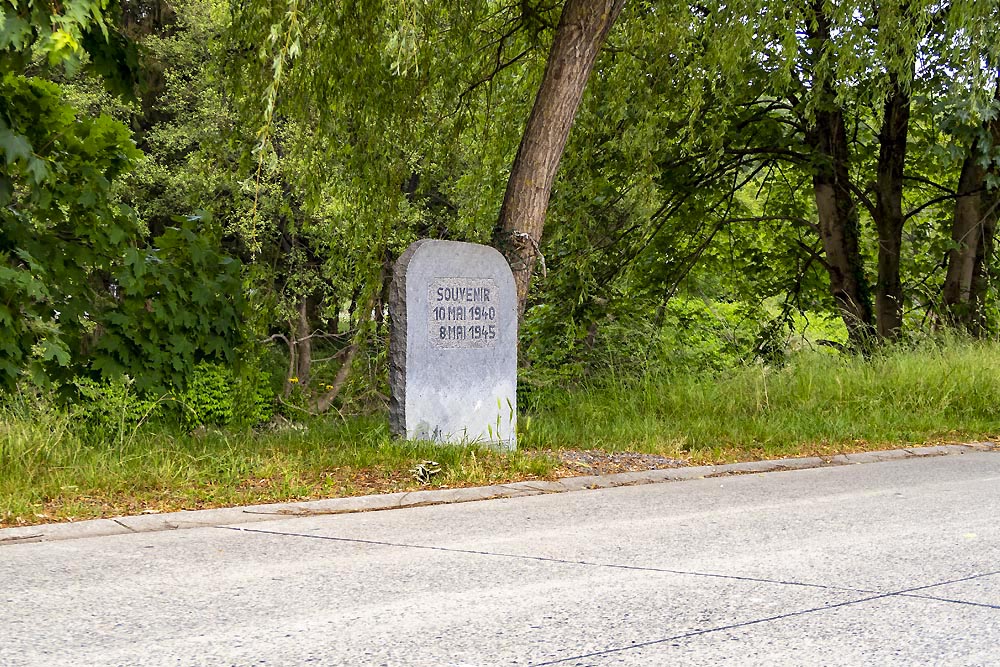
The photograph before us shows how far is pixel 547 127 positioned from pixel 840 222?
26.6 ft

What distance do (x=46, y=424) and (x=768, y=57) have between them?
11446mm

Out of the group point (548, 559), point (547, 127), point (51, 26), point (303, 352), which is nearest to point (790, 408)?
point (547, 127)

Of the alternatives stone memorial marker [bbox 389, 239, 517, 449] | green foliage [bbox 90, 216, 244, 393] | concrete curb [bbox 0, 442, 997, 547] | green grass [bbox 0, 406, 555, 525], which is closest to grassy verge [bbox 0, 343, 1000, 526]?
green grass [bbox 0, 406, 555, 525]

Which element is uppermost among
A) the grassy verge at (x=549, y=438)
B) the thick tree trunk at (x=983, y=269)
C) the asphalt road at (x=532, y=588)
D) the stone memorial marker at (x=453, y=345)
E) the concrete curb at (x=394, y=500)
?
the thick tree trunk at (x=983, y=269)

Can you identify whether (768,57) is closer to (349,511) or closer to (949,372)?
(949,372)

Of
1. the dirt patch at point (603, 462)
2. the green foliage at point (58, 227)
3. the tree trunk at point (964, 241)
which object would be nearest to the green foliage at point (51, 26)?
the green foliage at point (58, 227)

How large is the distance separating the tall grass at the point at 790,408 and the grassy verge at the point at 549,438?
2cm

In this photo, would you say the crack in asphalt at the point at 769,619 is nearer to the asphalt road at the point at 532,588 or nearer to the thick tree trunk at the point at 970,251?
the asphalt road at the point at 532,588

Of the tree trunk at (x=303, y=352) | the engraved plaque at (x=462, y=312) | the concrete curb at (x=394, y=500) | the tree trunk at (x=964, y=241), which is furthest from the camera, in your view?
the tree trunk at (x=303, y=352)

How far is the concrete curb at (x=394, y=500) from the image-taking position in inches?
249

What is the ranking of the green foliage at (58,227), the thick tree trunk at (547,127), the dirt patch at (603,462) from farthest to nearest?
the thick tree trunk at (547,127) → the dirt patch at (603,462) → the green foliage at (58,227)

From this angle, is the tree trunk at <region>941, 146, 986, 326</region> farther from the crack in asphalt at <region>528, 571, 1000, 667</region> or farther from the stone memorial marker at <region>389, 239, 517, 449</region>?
the crack in asphalt at <region>528, 571, 1000, 667</region>

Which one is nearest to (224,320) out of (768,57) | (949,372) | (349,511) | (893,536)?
(349,511)

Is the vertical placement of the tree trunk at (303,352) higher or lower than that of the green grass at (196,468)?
higher
